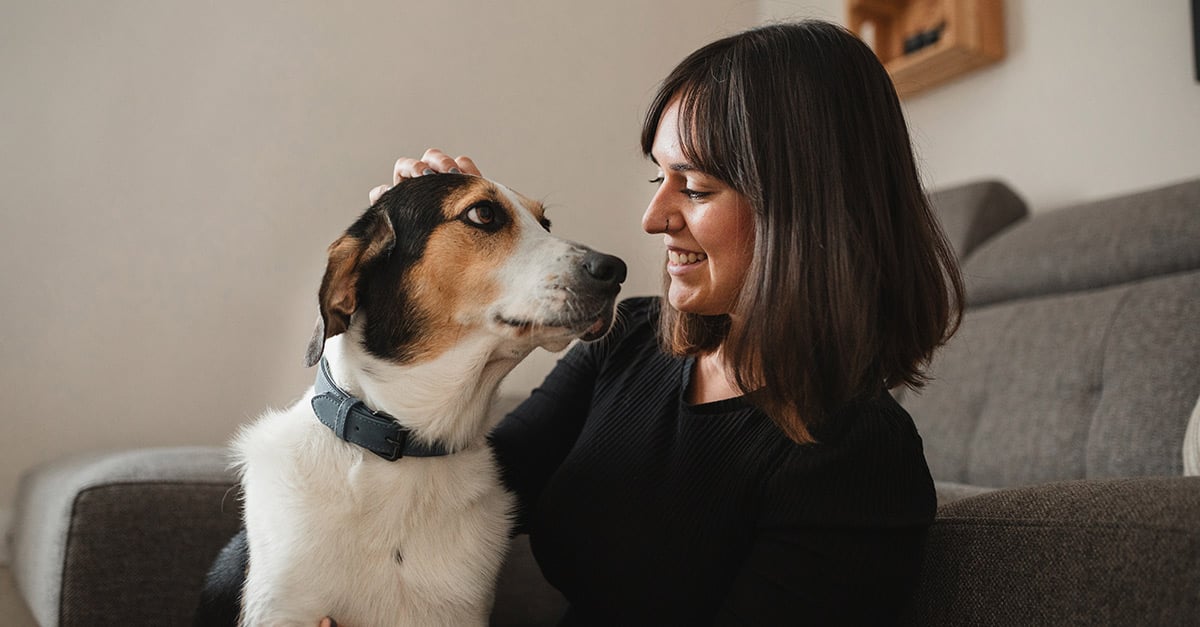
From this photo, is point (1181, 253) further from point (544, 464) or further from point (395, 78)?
point (395, 78)

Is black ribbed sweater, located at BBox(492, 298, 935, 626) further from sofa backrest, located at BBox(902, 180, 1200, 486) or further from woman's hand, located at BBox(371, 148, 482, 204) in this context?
sofa backrest, located at BBox(902, 180, 1200, 486)

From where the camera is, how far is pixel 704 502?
3.47 feet

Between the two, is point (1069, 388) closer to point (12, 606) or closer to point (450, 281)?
point (450, 281)

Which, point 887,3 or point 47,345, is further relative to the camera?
point 887,3

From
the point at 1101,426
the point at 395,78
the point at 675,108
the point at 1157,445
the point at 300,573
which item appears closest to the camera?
the point at 300,573

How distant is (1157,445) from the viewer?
153 centimetres

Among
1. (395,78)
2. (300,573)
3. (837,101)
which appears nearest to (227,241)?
(395,78)

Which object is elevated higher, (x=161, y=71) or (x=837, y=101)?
(x=161, y=71)

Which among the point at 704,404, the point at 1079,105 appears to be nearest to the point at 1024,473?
the point at 704,404

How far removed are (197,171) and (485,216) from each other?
1380 millimetres

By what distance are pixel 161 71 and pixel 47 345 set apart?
740 millimetres

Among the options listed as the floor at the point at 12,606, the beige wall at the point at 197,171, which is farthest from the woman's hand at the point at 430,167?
the floor at the point at 12,606

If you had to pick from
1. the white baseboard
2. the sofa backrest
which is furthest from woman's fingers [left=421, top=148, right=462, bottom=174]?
the white baseboard

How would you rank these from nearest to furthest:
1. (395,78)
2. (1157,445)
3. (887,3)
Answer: (1157,445) → (395,78) → (887,3)
